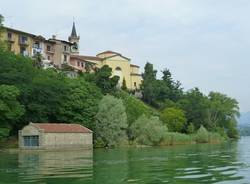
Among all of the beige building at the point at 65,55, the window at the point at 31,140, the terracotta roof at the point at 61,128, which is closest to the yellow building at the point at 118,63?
the beige building at the point at 65,55

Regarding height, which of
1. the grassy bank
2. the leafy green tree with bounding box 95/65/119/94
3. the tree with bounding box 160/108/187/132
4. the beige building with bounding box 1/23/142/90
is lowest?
the grassy bank

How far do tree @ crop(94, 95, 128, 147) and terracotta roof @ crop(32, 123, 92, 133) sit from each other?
5038 mm

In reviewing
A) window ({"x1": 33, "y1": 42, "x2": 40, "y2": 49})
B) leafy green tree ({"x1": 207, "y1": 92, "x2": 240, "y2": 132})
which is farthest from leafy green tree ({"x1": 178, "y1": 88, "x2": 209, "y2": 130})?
window ({"x1": 33, "y1": 42, "x2": 40, "y2": 49})

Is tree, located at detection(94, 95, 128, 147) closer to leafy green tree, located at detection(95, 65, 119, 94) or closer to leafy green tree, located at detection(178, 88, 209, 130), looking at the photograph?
leafy green tree, located at detection(95, 65, 119, 94)

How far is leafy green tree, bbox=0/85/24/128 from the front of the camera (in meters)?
66.2

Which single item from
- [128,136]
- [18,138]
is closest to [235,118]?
[128,136]

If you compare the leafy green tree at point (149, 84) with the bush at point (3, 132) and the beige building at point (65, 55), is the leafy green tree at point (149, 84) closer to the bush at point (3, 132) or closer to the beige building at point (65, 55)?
the beige building at point (65, 55)

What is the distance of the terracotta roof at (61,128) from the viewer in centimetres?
7038

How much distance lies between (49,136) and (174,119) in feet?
153

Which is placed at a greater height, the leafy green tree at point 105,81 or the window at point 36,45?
the window at point 36,45

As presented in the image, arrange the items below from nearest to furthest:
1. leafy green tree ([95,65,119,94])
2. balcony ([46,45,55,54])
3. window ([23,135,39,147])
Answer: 1. window ([23,135,39,147])
2. leafy green tree ([95,65,119,94])
3. balcony ([46,45,55,54])

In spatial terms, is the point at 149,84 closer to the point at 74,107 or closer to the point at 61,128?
the point at 74,107

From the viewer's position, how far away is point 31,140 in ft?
230

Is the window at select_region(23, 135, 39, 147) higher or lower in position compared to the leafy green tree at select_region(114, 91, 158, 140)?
lower
